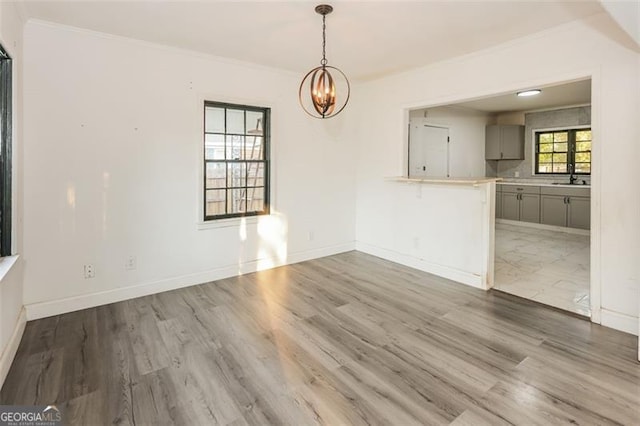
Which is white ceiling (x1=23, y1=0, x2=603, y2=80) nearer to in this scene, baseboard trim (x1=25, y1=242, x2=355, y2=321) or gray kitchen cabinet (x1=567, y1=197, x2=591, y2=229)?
baseboard trim (x1=25, y1=242, x2=355, y2=321)

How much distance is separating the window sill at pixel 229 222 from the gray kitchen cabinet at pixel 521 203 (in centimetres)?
606

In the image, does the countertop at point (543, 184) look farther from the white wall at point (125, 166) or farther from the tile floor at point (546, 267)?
the white wall at point (125, 166)

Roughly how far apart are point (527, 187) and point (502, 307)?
520 cm

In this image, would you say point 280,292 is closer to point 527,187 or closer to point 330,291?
point 330,291

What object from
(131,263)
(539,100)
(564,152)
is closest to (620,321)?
(131,263)

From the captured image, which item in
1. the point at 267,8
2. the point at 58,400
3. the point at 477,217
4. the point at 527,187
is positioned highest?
the point at 267,8

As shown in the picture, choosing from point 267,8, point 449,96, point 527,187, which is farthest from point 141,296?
point 527,187

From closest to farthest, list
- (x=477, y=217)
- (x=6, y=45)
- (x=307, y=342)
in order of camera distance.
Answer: (x=6, y=45) < (x=307, y=342) < (x=477, y=217)

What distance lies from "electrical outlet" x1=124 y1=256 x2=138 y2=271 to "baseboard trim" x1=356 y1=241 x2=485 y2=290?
10.9 feet

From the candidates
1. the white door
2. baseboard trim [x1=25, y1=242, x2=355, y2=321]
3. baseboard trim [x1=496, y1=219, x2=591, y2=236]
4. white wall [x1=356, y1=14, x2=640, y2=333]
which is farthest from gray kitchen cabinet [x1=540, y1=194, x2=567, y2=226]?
baseboard trim [x1=25, y1=242, x2=355, y2=321]

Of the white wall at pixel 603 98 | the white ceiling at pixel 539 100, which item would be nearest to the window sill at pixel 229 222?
the white wall at pixel 603 98

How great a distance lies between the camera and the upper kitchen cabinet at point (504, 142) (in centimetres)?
796

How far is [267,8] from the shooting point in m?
2.84

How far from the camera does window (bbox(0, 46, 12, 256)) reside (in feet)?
8.39
